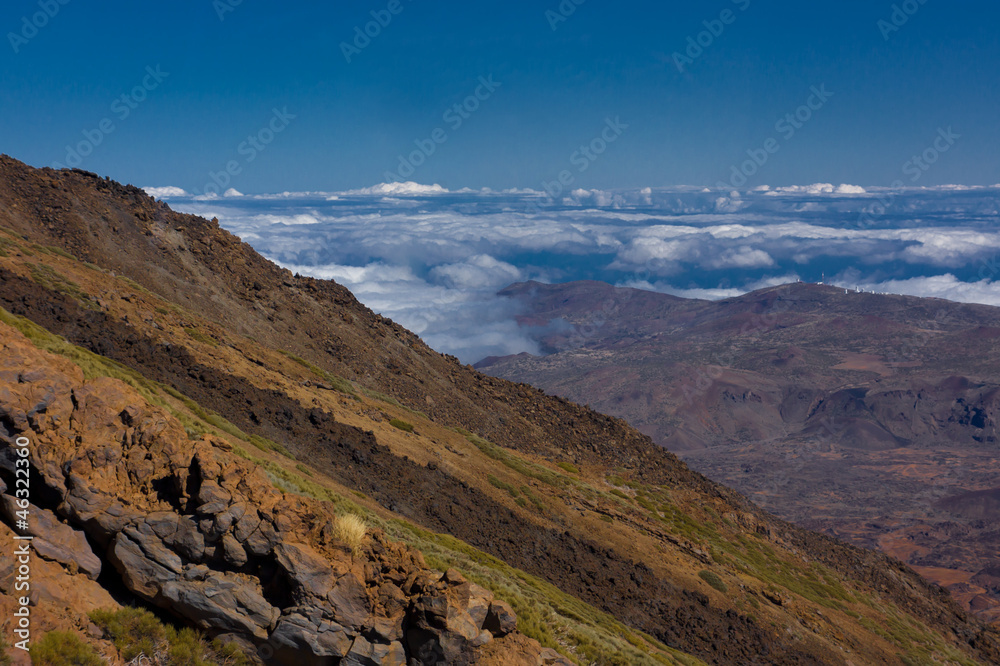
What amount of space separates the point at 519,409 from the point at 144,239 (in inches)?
1046

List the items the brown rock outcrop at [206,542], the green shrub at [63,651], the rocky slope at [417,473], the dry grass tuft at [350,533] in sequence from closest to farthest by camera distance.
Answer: the green shrub at [63,651]
the brown rock outcrop at [206,542]
the dry grass tuft at [350,533]
the rocky slope at [417,473]

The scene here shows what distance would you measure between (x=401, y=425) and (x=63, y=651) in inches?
967

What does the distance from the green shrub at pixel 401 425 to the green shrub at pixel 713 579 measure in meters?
15.0

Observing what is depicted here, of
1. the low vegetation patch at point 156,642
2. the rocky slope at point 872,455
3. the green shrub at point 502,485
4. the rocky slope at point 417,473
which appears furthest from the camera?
the rocky slope at point 872,455

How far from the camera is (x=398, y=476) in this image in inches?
1047

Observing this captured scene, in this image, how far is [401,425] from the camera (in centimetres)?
Result: 3281

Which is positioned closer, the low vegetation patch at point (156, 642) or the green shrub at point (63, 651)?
the green shrub at point (63, 651)

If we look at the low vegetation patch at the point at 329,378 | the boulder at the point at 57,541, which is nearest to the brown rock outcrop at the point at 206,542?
the boulder at the point at 57,541

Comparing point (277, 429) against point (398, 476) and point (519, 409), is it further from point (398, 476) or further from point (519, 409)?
point (519, 409)

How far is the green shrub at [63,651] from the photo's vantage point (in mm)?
8039

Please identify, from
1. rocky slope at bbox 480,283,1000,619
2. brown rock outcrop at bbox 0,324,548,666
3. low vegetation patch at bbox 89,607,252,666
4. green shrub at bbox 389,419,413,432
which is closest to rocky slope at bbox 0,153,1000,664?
brown rock outcrop at bbox 0,324,548,666

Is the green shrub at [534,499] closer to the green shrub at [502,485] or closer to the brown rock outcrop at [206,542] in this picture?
the green shrub at [502,485]

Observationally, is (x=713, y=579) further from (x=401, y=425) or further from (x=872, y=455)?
(x=872, y=455)

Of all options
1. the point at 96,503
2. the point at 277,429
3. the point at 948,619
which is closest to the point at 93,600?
the point at 96,503
